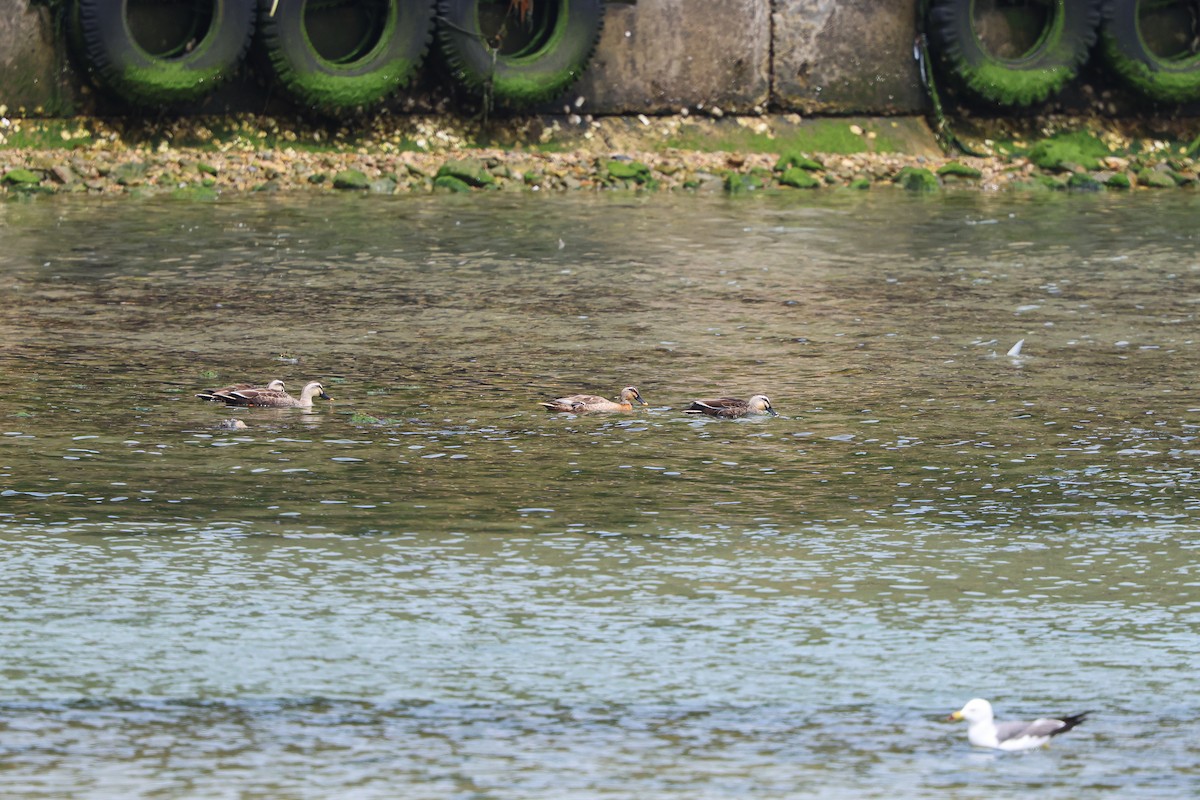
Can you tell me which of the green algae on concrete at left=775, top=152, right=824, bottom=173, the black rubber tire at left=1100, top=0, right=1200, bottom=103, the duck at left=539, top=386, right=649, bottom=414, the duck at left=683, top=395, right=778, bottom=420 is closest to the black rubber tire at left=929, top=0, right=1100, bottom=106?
the black rubber tire at left=1100, top=0, right=1200, bottom=103

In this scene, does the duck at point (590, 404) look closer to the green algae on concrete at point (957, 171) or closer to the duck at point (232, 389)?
the duck at point (232, 389)

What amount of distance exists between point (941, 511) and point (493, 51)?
13.1m

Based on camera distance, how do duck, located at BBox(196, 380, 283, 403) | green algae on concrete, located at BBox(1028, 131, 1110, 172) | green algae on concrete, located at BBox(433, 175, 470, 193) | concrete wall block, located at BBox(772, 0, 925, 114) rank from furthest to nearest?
concrete wall block, located at BBox(772, 0, 925, 114), green algae on concrete, located at BBox(1028, 131, 1110, 172), green algae on concrete, located at BBox(433, 175, 470, 193), duck, located at BBox(196, 380, 283, 403)

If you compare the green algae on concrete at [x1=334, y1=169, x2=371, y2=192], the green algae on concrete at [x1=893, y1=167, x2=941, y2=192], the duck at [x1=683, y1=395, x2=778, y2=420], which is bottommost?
the duck at [x1=683, y1=395, x2=778, y2=420]

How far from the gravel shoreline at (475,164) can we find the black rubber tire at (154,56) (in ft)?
1.76

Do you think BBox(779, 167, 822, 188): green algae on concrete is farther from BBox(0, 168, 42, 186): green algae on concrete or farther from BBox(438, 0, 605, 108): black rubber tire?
BBox(0, 168, 42, 186): green algae on concrete

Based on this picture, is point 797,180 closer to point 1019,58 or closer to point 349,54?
point 1019,58

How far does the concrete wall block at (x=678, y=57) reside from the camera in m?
20.7

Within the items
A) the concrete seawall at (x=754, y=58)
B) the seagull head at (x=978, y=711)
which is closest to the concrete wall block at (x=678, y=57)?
the concrete seawall at (x=754, y=58)

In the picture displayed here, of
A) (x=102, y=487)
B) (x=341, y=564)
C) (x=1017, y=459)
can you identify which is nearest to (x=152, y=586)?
(x=341, y=564)

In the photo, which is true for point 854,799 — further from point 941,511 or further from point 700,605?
point 941,511

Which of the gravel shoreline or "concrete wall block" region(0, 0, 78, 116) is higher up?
"concrete wall block" region(0, 0, 78, 116)

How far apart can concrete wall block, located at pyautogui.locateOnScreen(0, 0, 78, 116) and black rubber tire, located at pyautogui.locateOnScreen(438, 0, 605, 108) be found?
351 cm

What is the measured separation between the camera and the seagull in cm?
545
